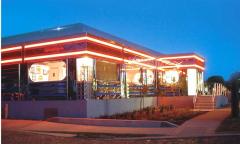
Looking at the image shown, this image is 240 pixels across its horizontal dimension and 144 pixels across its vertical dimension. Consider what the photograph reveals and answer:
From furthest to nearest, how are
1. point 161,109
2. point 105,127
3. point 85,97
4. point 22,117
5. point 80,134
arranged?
point 161,109 → point 22,117 → point 85,97 → point 105,127 → point 80,134

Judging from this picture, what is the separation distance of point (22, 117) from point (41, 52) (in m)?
4.08

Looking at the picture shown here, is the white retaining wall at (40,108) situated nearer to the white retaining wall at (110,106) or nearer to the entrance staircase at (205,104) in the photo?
A: the white retaining wall at (110,106)

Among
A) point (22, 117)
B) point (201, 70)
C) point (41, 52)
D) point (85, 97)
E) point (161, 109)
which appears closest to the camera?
point (85, 97)

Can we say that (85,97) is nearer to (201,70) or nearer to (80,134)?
(80,134)

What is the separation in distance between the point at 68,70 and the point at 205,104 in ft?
37.8

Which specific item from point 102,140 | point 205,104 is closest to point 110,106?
point 102,140

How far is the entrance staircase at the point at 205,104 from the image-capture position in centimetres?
2966

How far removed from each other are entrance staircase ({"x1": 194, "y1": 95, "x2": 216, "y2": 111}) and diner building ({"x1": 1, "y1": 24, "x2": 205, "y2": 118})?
10.3 ft

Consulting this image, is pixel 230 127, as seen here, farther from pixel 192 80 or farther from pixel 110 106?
pixel 192 80

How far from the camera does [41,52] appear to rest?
80.3 ft

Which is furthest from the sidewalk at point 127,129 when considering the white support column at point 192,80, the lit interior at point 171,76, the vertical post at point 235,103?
the white support column at point 192,80

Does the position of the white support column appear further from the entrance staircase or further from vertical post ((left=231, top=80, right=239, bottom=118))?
vertical post ((left=231, top=80, right=239, bottom=118))

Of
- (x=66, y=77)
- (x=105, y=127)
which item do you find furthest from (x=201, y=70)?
(x=105, y=127)

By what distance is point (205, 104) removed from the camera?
3022cm
